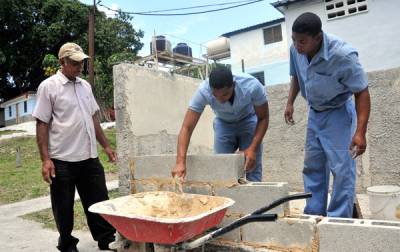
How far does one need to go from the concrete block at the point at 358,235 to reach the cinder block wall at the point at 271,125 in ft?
9.09

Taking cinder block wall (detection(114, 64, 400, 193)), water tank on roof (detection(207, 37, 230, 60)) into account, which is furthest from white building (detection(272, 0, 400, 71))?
cinder block wall (detection(114, 64, 400, 193))

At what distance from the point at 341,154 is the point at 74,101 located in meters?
2.22

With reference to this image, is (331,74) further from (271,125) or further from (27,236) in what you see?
(27,236)

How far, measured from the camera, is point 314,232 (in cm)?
243

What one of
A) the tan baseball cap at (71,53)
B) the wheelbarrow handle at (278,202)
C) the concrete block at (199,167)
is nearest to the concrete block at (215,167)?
the concrete block at (199,167)

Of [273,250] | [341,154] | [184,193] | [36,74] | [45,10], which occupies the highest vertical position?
[45,10]

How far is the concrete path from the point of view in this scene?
378 cm

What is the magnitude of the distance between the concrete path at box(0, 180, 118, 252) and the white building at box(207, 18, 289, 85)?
17948 mm

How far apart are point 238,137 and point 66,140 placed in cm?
161

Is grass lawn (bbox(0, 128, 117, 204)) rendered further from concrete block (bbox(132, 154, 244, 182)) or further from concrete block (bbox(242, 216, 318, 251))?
concrete block (bbox(242, 216, 318, 251))

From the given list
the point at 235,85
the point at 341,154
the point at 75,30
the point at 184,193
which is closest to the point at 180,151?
the point at 184,193

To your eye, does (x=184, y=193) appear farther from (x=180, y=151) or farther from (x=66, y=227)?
(x=66, y=227)

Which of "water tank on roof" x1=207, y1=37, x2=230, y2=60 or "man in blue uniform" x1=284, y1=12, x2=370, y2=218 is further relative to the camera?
"water tank on roof" x1=207, y1=37, x2=230, y2=60

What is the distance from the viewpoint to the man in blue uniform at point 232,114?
2963mm
